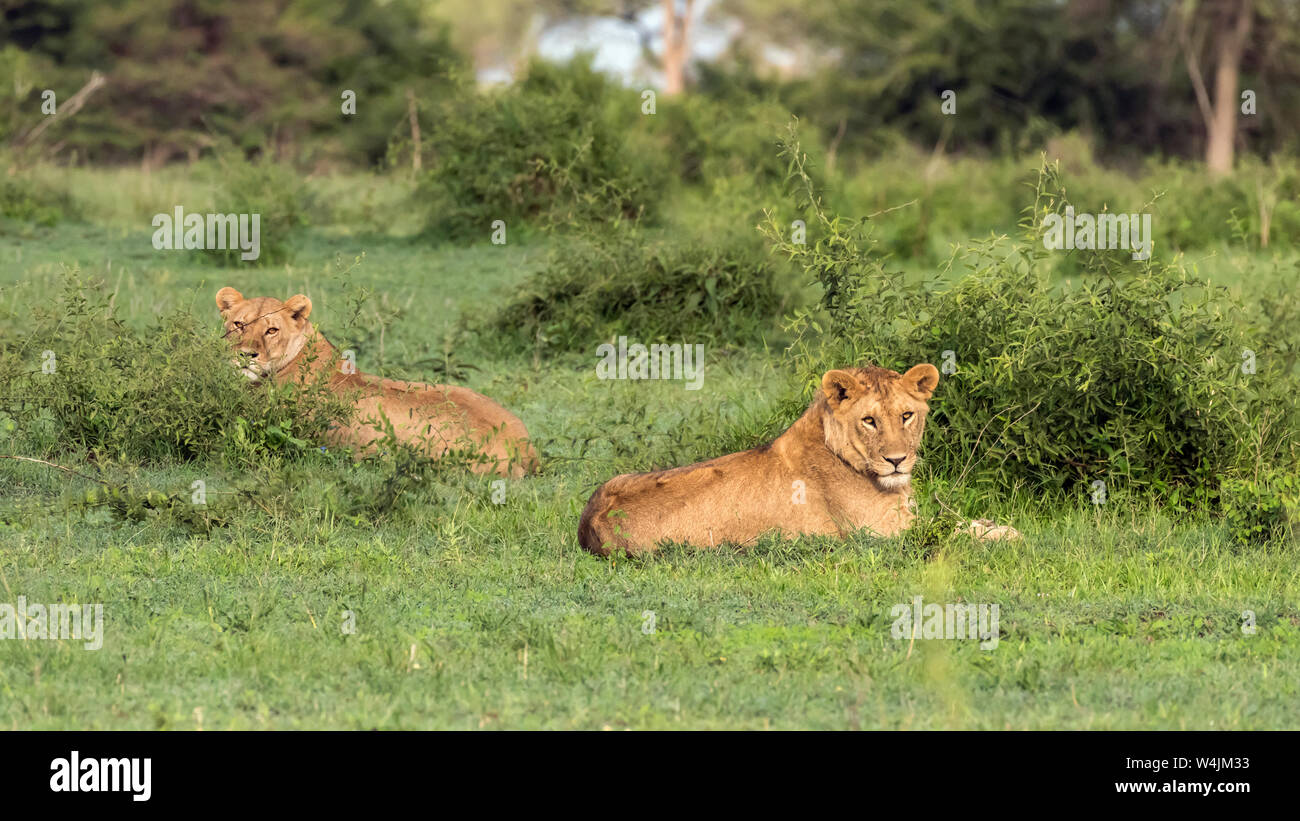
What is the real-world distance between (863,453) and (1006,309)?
1744 mm

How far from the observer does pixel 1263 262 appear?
1828 centimetres

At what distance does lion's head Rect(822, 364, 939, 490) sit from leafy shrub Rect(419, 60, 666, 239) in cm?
1011

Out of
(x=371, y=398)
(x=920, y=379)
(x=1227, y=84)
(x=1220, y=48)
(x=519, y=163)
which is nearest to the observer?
(x=920, y=379)

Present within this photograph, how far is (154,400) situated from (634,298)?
4688 mm

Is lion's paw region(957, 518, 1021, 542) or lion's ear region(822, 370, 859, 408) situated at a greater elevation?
lion's ear region(822, 370, 859, 408)

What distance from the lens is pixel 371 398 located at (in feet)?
29.5

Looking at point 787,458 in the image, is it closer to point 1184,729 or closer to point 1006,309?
point 1006,309

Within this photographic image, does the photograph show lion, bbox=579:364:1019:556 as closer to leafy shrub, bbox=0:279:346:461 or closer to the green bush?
leafy shrub, bbox=0:279:346:461

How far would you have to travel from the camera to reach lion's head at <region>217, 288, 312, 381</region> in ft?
30.1

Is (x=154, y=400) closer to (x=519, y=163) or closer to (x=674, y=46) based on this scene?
(x=519, y=163)

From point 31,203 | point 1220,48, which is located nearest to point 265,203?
point 31,203

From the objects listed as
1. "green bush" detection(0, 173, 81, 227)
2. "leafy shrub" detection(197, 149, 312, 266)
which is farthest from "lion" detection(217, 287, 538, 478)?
"green bush" detection(0, 173, 81, 227)

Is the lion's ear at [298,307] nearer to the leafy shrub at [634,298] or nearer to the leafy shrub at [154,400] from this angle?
the leafy shrub at [154,400]
